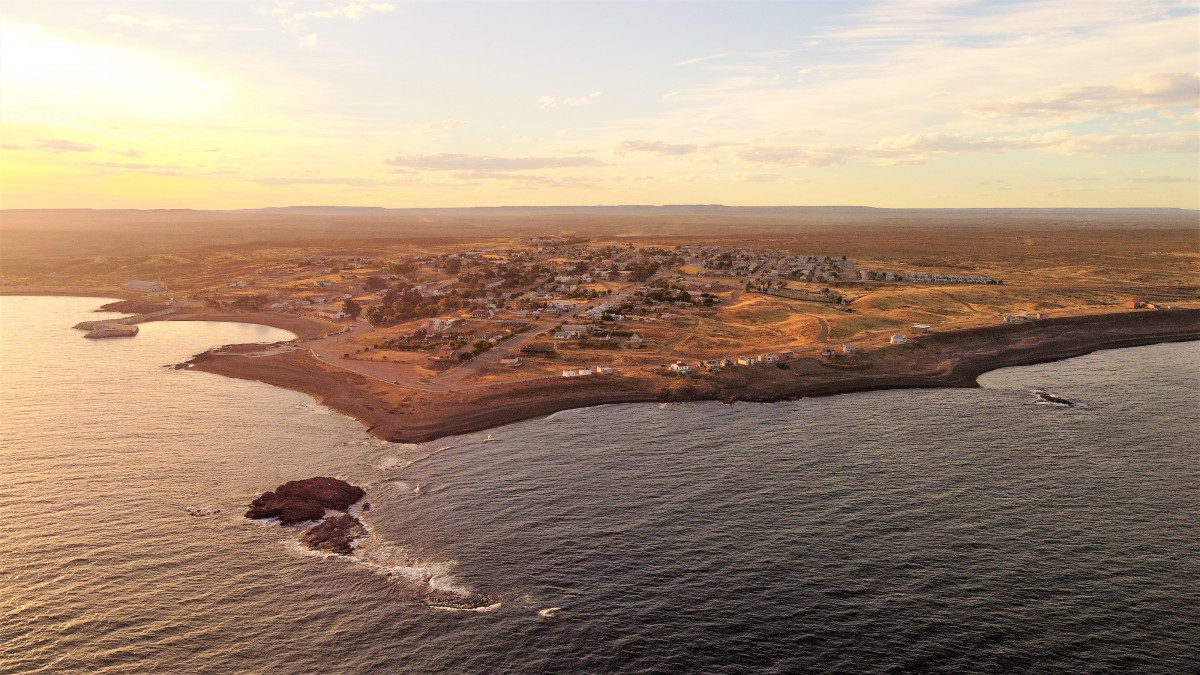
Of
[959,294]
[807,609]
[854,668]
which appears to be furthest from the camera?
[959,294]

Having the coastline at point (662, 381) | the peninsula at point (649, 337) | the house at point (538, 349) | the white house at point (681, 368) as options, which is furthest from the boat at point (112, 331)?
the white house at point (681, 368)

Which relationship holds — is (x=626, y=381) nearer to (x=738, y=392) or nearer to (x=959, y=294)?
(x=738, y=392)

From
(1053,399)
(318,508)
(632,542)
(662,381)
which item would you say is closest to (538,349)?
(662,381)

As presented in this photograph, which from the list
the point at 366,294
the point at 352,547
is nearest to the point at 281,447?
the point at 352,547

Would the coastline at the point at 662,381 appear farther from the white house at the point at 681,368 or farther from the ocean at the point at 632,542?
the ocean at the point at 632,542

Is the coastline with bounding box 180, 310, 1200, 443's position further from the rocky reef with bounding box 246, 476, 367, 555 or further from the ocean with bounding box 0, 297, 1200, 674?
the rocky reef with bounding box 246, 476, 367, 555

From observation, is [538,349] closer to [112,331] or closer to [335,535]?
[335,535]
